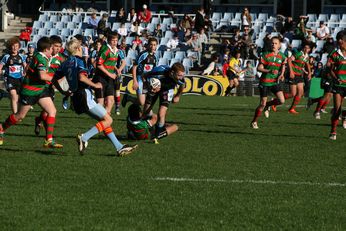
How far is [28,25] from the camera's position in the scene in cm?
4600

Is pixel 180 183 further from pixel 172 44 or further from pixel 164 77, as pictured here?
pixel 172 44

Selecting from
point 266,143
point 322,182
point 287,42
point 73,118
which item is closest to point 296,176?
point 322,182

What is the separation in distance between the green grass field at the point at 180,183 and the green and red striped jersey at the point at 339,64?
114 centimetres

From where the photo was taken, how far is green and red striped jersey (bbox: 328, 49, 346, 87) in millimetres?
17250

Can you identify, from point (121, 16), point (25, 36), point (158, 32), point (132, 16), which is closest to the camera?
point (158, 32)

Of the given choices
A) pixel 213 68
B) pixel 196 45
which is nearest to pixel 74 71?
pixel 213 68

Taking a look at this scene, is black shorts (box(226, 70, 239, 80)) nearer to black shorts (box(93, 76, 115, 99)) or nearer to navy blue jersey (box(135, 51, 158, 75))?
navy blue jersey (box(135, 51, 158, 75))

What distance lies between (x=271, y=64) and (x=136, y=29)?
68.3 feet

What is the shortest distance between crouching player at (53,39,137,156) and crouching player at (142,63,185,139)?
6.80ft

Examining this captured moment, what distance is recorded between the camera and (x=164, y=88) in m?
16.2

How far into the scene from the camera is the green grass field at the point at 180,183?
8844 mm

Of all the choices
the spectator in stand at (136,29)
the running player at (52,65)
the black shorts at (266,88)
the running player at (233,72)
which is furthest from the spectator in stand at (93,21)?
the running player at (52,65)

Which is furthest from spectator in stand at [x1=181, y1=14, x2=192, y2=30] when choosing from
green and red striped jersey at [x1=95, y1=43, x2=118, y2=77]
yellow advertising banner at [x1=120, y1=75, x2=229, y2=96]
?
green and red striped jersey at [x1=95, y1=43, x2=118, y2=77]

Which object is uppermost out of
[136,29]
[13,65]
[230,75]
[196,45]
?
[13,65]
